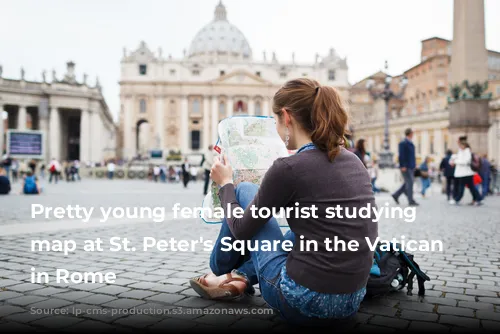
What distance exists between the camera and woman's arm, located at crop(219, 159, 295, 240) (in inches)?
94.4

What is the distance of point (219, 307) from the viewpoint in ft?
10.7

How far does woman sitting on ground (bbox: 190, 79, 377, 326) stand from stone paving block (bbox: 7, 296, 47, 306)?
1.57 meters

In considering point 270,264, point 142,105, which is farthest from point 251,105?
point 270,264

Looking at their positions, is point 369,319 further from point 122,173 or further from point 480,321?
point 122,173

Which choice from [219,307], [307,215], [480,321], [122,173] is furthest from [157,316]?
[122,173]

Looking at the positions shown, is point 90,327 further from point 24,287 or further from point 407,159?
point 407,159

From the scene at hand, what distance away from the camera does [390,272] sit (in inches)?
135

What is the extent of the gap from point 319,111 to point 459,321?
5.12 ft

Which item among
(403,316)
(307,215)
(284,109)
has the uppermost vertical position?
(284,109)

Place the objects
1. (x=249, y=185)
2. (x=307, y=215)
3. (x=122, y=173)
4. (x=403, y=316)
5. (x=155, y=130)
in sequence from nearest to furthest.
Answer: (x=307, y=215), (x=249, y=185), (x=403, y=316), (x=122, y=173), (x=155, y=130)

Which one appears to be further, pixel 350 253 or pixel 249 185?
pixel 249 185

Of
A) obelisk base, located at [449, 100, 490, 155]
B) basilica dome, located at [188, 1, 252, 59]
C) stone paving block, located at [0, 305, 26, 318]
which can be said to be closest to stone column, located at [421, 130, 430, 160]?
obelisk base, located at [449, 100, 490, 155]

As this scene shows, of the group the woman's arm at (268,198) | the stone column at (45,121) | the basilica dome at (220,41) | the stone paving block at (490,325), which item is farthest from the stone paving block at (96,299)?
the basilica dome at (220,41)

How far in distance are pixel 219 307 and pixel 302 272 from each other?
987 mm
